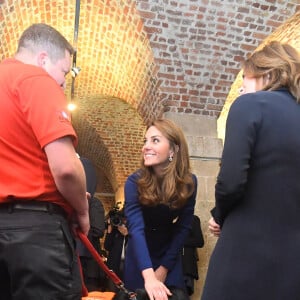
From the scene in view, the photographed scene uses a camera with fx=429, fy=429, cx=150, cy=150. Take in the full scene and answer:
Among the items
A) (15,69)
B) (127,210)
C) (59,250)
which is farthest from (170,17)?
(59,250)

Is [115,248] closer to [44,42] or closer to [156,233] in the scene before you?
[156,233]

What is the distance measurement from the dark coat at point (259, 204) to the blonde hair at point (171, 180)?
94cm

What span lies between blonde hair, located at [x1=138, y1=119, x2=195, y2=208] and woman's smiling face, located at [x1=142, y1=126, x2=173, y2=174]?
0.03m

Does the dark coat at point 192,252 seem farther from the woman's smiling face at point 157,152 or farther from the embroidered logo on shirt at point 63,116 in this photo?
the embroidered logo on shirt at point 63,116

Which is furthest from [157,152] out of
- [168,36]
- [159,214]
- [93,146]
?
[93,146]

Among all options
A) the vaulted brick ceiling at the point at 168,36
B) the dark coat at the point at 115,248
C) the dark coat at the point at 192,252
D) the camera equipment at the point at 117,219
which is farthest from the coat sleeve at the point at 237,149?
the vaulted brick ceiling at the point at 168,36

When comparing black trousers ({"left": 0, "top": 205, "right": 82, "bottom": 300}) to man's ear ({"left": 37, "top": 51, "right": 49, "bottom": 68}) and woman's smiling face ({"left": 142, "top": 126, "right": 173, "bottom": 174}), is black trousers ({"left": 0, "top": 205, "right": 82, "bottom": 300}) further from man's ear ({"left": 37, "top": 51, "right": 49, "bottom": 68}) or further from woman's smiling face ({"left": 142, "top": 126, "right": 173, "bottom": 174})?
woman's smiling face ({"left": 142, "top": 126, "right": 173, "bottom": 174})

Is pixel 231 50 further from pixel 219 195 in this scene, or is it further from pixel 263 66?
pixel 219 195

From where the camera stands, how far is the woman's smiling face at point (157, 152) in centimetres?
289

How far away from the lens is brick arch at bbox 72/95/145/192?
971 cm

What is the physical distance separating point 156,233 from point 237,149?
1220 millimetres

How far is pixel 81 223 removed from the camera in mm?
2010

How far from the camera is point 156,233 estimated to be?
277 centimetres

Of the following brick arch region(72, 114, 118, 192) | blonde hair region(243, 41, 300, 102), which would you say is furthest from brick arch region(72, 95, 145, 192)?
blonde hair region(243, 41, 300, 102)
